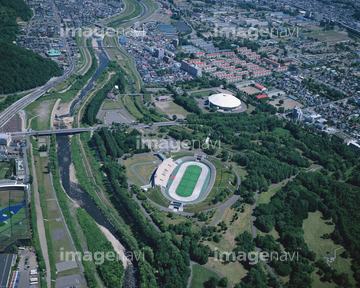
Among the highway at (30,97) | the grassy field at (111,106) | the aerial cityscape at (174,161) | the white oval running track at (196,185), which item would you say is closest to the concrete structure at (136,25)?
the aerial cityscape at (174,161)

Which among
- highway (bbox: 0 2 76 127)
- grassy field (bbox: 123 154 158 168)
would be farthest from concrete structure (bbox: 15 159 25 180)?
grassy field (bbox: 123 154 158 168)

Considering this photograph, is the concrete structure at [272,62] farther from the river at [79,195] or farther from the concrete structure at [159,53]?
the river at [79,195]

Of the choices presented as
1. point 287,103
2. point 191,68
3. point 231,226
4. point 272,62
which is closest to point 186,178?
point 231,226

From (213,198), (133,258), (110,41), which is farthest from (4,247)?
(110,41)

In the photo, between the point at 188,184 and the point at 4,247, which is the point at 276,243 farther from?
the point at 4,247

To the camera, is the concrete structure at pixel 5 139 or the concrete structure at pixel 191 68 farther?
the concrete structure at pixel 191 68

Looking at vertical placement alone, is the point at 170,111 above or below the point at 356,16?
below
